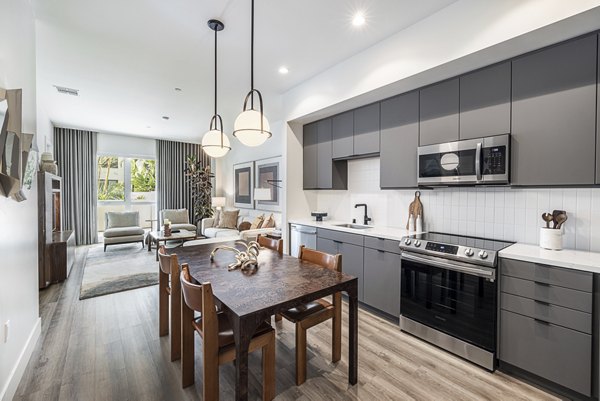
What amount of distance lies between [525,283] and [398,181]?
1418 mm

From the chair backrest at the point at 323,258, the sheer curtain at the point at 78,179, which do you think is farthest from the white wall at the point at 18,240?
the sheer curtain at the point at 78,179

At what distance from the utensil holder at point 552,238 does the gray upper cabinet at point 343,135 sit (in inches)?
80.1

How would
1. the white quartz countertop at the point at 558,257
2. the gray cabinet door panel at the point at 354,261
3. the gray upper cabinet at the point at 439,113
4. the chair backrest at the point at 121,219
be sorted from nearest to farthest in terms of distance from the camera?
the white quartz countertop at the point at 558,257, the gray upper cabinet at the point at 439,113, the gray cabinet door panel at the point at 354,261, the chair backrest at the point at 121,219

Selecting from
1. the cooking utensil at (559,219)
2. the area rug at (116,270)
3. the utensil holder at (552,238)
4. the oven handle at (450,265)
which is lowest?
the area rug at (116,270)

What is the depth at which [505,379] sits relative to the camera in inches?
77.2

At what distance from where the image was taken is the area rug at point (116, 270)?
12.1ft

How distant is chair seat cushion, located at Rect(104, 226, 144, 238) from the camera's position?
18.8 ft

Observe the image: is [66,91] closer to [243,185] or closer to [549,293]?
[243,185]

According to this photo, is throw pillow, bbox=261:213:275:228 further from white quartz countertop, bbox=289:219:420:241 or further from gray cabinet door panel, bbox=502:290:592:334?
gray cabinet door panel, bbox=502:290:592:334

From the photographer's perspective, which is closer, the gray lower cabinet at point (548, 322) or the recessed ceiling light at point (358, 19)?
the gray lower cabinet at point (548, 322)

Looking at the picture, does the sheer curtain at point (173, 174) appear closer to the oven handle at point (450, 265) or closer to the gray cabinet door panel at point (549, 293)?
the oven handle at point (450, 265)

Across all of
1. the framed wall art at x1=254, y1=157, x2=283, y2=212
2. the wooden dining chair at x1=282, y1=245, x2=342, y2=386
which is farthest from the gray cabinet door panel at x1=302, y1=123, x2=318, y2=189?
the wooden dining chair at x1=282, y1=245, x2=342, y2=386

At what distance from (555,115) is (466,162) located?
25.1 inches

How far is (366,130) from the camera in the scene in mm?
3262
